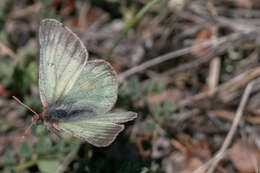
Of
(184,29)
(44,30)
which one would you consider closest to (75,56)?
(44,30)

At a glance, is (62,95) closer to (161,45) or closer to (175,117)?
(175,117)

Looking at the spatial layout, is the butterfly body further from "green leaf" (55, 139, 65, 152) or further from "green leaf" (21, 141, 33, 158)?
"green leaf" (21, 141, 33, 158)

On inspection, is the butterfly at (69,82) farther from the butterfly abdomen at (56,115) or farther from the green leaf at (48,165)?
the green leaf at (48,165)

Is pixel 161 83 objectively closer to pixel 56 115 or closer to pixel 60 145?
pixel 60 145

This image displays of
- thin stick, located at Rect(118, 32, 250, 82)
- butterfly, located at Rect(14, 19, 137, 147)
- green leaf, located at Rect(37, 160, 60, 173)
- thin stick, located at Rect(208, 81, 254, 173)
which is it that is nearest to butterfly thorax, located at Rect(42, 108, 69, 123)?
butterfly, located at Rect(14, 19, 137, 147)

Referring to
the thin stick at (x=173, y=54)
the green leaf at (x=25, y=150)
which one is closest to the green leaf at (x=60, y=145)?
the green leaf at (x=25, y=150)

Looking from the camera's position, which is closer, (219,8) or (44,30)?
(44,30)

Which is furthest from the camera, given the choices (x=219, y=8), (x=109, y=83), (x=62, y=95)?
(x=219, y=8)

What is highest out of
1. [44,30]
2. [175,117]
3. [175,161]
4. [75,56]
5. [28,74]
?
[44,30]

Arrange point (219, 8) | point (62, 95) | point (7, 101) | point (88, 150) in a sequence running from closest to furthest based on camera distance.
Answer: point (62, 95) < point (88, 150) < point (7, 101) < point (219, 8)
